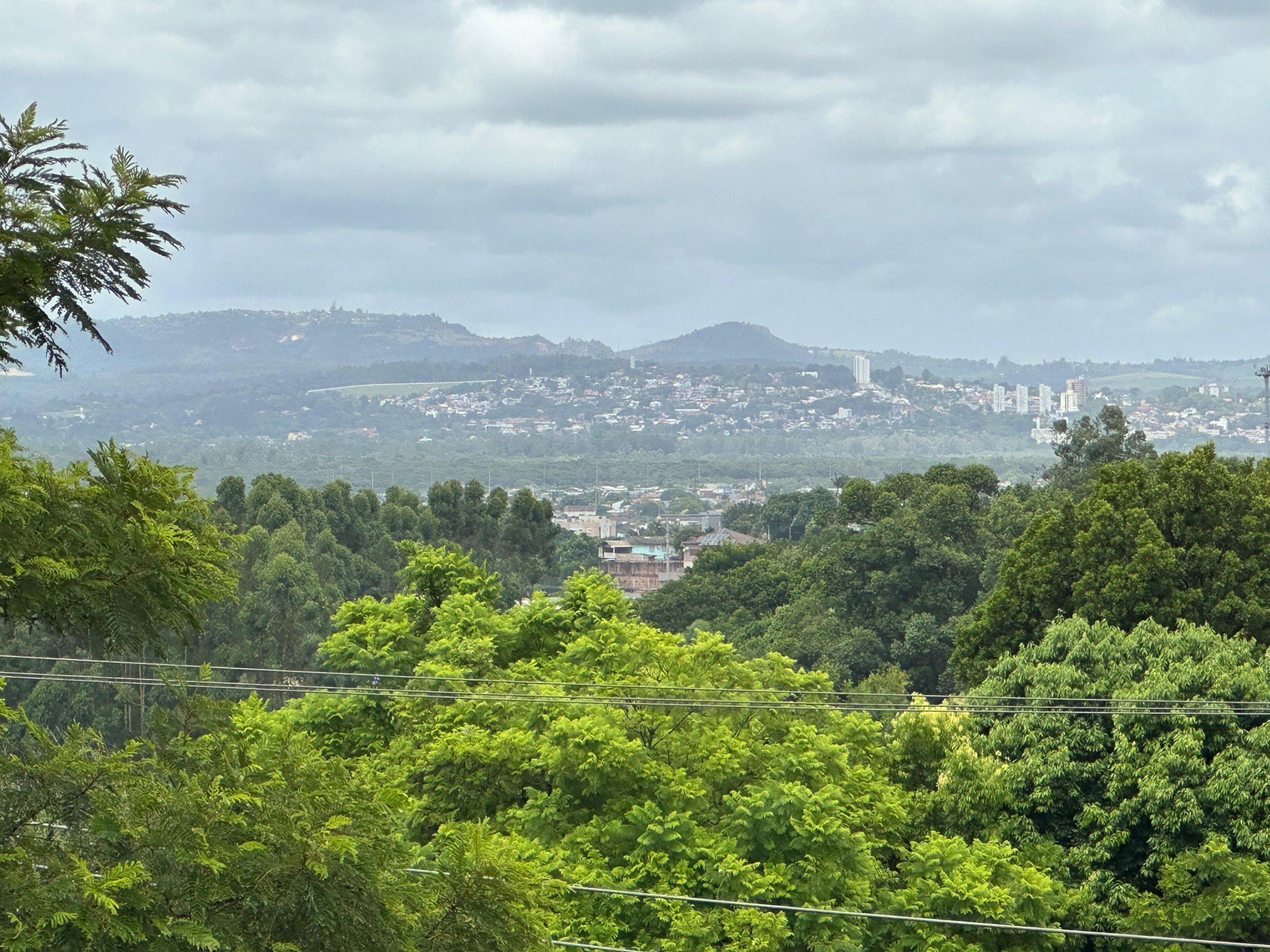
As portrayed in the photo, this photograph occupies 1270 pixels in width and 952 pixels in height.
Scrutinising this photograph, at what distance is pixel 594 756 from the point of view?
14.6 m

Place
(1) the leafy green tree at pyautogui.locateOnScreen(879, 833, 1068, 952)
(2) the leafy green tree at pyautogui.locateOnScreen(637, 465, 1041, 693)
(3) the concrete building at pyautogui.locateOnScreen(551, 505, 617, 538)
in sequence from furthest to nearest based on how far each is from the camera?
1. (3) the concrete building at pyautogui.locateOnScreen(551, 505, 617, 538)
2. (2) the leafy green tree at pyautogui.locateOnScreen(637, 465, 1041, 693)
3. (1) the leafy green tree at pyautogui.locateOnScreen(879, 833, 1068, 952)

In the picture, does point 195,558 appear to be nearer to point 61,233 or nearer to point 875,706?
point 61,233

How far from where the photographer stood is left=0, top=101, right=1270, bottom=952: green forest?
21.2ft

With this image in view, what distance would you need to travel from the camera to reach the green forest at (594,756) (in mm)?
6457

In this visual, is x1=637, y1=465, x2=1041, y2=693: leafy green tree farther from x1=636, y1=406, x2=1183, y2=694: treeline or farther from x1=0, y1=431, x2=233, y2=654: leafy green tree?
x1=0, y1=431, x2=233, y2=654: leafy green tree

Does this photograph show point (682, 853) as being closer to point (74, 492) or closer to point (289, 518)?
point (74, 492)

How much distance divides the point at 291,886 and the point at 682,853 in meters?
8.16

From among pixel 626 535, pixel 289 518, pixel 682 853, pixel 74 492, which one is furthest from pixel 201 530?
pixel 626 535

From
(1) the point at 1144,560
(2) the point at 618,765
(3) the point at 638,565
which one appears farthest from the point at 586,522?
(2) the point at 618,765

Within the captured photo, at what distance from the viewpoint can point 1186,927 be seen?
14.5m

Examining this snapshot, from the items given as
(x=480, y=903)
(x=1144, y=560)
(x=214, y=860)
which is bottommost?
(x=480, y=903)

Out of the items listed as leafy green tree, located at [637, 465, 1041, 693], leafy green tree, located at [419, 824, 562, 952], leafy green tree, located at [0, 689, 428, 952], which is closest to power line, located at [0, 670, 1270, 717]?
leafy green tree, located at [419, 824, 562, 952]

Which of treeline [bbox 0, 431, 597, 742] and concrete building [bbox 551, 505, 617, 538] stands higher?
treeline [bbox 0, 431, 597, 742]

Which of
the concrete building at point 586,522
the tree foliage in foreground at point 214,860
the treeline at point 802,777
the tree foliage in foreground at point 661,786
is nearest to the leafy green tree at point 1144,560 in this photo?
the treeline at point 802,777
